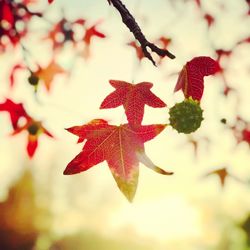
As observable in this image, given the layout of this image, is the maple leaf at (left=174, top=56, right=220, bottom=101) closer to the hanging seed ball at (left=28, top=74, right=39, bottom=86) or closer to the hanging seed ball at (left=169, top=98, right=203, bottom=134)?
the hanging seed ball at (left=169, top=98, right=203, bottom=134)

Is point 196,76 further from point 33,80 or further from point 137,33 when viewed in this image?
point 33,80

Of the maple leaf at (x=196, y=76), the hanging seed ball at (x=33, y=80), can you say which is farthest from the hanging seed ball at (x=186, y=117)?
the hanging seed ball at (x=33, y=80)

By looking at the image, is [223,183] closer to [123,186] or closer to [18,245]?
[123,186]

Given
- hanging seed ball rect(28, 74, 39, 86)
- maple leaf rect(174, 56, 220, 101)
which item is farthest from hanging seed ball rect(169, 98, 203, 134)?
hanging seed ball rect(28, 74, 39, 86)

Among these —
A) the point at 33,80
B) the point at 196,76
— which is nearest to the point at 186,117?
the point at 196,76

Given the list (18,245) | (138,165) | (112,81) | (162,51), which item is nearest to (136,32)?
(162,51)

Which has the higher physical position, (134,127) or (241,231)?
(134,127)
